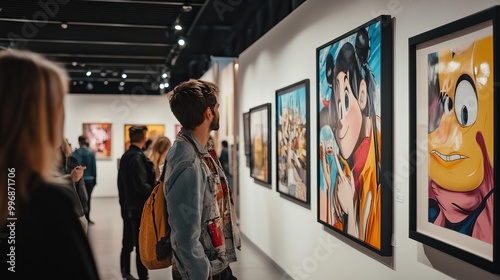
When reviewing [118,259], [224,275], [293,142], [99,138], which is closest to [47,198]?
[224,275]

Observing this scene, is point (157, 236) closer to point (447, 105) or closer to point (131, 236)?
point (447, 105)

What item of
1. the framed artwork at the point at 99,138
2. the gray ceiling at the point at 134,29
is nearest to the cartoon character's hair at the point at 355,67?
the gray ceiling at the point at 134,29

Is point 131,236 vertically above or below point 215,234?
below

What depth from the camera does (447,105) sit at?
2641 mm

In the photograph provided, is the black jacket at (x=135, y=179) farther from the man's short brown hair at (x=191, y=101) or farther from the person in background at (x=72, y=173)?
the man's short brown hair at (x=191, y=101)

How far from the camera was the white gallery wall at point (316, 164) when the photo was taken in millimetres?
2959

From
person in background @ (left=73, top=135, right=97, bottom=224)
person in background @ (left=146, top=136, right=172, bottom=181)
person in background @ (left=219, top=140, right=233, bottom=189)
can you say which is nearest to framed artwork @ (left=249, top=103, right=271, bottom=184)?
person in background @ (left=146, top=136, right=172, bottom=181)

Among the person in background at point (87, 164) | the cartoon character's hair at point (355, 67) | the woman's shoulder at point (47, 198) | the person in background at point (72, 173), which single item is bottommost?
the person in background at point (87, 164)

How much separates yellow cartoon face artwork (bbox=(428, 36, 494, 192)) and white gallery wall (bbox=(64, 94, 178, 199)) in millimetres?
14789

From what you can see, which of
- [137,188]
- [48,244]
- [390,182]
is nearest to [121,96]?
[137,188]

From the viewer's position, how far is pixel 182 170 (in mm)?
2176

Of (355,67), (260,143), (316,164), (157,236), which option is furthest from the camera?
(260,143)

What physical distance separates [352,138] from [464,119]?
4.64ft

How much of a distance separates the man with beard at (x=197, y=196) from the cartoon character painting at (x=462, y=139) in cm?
108
